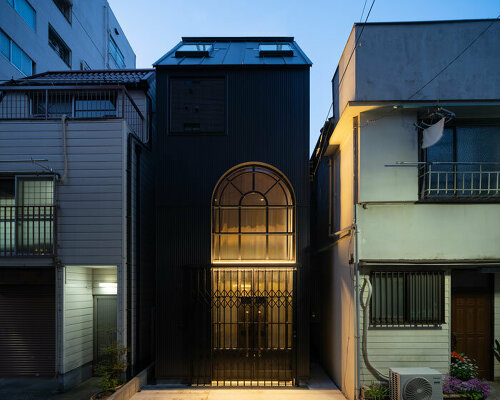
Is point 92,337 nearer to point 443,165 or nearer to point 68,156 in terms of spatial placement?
point 68,156

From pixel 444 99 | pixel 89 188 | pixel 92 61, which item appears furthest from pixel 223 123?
pixel 92 61

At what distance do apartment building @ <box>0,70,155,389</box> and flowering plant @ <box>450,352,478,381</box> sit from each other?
7.62m

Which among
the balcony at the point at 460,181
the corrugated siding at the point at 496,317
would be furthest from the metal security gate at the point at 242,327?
the corrugated siding at the point at 496,317

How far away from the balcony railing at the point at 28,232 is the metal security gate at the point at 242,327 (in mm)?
3879

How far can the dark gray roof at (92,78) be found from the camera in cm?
1149

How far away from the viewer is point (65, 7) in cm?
2158

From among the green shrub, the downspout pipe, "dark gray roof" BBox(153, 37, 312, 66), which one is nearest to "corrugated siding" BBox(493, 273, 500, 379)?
the downspout pipe

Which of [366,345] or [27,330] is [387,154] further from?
[27,330]

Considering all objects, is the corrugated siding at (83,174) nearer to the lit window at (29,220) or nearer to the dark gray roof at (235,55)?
the lit window at (29,220)

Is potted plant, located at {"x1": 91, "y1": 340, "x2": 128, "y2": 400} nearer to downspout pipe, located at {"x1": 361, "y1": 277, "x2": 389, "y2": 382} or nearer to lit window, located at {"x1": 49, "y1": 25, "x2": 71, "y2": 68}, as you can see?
downspout pipe, located at {"x1": 361, "y1": 277, "x2": 389, "y2": 382}

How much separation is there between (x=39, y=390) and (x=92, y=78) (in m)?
9.68

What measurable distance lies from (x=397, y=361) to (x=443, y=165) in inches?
166

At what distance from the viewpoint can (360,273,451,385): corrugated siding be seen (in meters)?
7.28

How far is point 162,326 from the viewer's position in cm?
916
